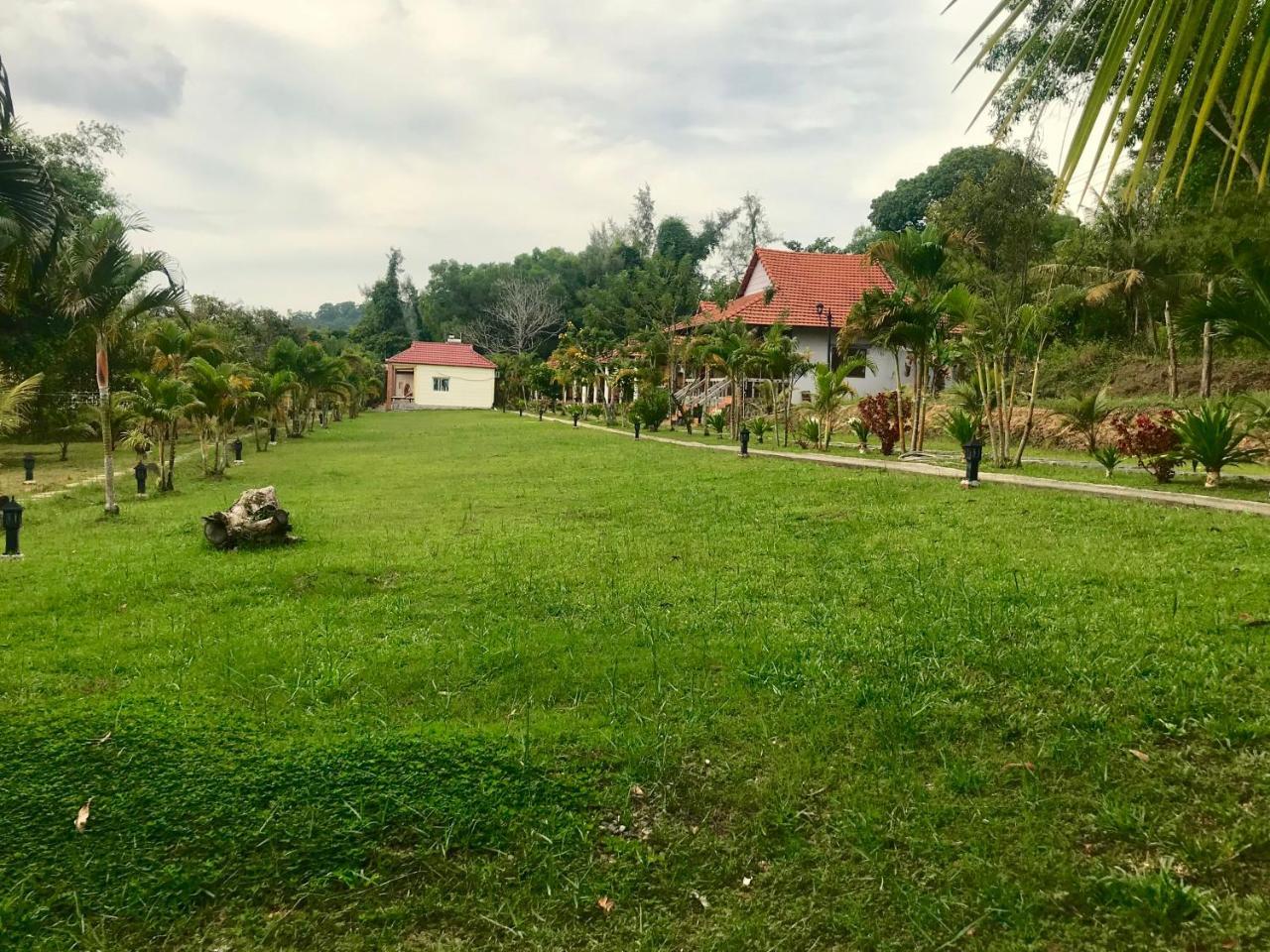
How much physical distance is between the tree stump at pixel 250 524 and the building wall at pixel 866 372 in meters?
23.8

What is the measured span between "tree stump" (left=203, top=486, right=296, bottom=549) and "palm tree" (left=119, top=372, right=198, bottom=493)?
674 centimetres

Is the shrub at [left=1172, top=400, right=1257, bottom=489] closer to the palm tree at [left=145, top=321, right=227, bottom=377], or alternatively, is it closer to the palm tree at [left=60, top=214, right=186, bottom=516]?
the palm tree at [left=60, top=214, right=186, bottom=516]

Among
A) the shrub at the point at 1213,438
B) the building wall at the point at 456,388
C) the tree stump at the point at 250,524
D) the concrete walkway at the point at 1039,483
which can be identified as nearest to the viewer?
the concrete walkway at the point at 1039,483

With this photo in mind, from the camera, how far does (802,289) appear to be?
3153 centimetres

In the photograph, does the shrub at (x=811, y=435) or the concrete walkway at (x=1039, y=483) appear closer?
the concrete walkway at (x=1039, y=483)

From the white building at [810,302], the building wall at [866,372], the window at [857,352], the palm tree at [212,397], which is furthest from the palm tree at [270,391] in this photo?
the window at [857,352]

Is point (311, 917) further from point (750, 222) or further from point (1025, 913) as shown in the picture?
point (750, 222)

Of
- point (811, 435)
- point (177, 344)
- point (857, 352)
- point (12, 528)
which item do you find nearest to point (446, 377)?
point (857, 352)

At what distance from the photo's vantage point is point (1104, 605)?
193 inches

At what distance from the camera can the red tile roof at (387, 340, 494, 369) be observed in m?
56.7

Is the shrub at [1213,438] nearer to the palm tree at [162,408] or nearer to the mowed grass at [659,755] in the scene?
the mowed grass at [659,755]

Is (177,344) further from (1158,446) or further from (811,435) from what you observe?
(1158,446)

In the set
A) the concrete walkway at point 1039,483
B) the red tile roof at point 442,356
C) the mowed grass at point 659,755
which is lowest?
the mowed grass at point 659,755

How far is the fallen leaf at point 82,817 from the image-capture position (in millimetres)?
2981
